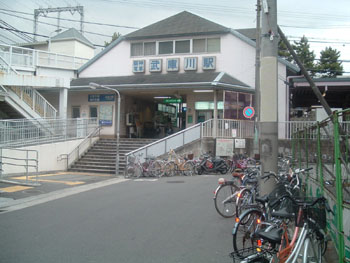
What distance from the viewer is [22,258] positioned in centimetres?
524

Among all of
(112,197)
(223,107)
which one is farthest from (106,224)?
(223,107)

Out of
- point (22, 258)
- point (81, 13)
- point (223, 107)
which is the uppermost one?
point (81, 13)

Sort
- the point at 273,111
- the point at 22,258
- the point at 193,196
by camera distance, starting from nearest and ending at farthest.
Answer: the point at 22,258 < the point at 273,111 < the point at 193,196

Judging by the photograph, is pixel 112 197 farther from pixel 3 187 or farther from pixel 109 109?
pixel 109 109

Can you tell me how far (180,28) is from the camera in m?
23.9

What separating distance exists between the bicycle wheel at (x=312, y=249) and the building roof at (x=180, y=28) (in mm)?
19713

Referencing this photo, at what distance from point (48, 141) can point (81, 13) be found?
2214cm

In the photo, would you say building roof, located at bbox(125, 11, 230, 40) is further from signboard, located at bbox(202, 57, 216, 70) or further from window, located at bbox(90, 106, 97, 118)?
window, located at bbox(90, 106, 97, 118)

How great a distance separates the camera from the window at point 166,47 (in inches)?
929

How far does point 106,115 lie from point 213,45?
881cm

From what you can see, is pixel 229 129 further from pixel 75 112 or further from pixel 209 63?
pixel 75 112

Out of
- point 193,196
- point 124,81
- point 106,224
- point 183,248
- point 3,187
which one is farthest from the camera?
point 124,81

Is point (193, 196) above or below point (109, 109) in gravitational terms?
below

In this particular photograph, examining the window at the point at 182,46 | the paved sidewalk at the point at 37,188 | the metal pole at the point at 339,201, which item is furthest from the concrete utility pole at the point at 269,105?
the window at the point at 182,46
